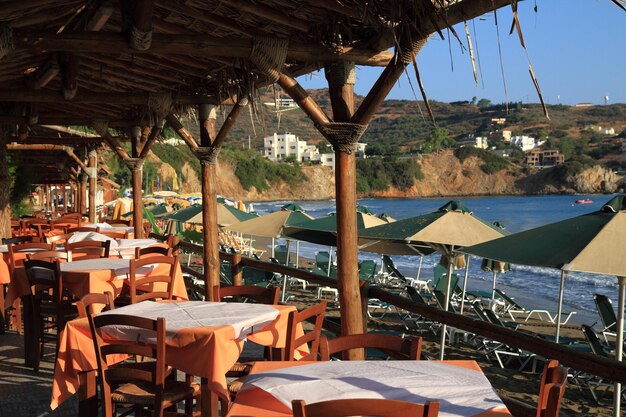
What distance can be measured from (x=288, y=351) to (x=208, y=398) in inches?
15.8

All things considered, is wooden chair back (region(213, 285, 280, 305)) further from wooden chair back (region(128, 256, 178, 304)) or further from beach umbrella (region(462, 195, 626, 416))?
beach umbrella (region(462, 195, 626, 416))

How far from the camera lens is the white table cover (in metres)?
3.15

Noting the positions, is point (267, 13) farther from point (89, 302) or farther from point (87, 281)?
point (87, 281)

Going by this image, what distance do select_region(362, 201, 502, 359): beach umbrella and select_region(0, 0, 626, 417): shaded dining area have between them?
2.00 m

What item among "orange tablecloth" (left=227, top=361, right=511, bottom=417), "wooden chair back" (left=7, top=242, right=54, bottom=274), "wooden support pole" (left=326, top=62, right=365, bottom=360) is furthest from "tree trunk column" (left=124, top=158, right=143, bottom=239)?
"orange tablecloth" (left=227, top=361, right=511, bottom=417)

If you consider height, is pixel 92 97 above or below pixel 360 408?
above

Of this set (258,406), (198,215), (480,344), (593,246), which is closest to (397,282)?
(198,215)

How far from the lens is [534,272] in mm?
26781

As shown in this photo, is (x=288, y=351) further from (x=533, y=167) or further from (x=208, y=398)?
(x=533, y=167)

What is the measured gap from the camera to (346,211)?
4.02 meters

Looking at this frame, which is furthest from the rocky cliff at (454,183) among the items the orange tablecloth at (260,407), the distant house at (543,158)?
the orange tablecloth at (260,407)

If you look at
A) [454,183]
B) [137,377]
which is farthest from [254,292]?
[454,183]

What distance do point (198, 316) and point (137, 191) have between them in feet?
23.1

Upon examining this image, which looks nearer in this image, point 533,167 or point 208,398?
point 208,398
